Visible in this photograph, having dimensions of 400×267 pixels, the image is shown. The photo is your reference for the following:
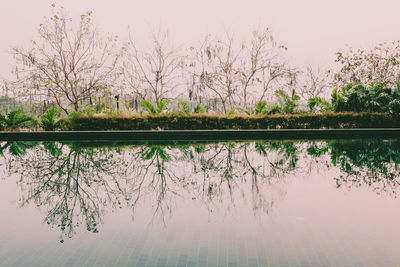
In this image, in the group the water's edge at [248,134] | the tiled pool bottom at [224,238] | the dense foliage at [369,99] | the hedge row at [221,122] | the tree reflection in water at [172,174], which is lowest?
the tiled pool bottom at [224,238]

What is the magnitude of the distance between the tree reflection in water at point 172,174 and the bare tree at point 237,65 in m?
10.1

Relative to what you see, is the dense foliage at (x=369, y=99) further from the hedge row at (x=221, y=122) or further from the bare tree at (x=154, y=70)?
the bare tree at (x=154, y=70)

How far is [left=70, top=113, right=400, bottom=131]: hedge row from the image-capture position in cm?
1189

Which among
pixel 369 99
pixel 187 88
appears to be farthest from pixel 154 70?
pixel 369 99

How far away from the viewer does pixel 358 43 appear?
17719 mm

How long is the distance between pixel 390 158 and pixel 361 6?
10.6 metres

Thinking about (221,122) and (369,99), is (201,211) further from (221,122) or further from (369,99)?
(369,99)

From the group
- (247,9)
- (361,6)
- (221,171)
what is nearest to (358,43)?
(361,6)

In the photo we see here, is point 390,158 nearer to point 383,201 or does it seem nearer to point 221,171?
point 383,201

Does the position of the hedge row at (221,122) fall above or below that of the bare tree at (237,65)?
below

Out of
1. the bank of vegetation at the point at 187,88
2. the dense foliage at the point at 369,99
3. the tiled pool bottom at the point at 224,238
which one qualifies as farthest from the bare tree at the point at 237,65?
the tiled pool bottom at the point at 224,238

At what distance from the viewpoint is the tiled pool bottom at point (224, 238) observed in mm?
2518

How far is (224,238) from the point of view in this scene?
116 inches

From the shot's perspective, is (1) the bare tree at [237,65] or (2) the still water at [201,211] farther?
(1) the bare tree at [237,65]
